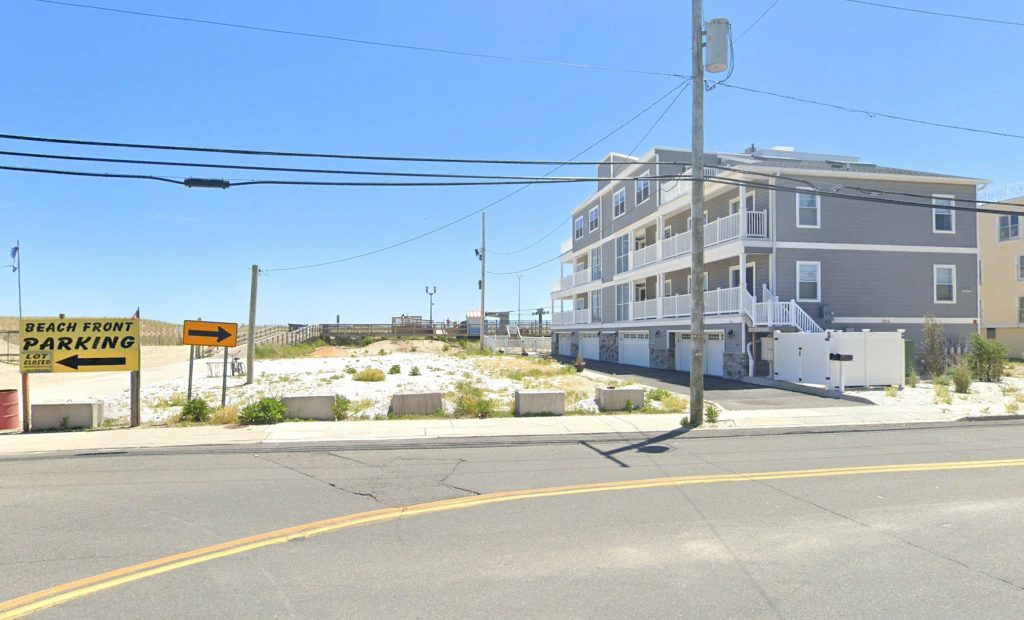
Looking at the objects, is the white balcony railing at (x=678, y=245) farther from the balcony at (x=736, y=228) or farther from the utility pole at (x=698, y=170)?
the utility pole at (x=698, y=170)

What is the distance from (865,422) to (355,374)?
17.1 m

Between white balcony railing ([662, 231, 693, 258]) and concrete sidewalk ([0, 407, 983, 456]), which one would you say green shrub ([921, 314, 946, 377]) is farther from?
concrete sidewalk ([0, 407, 983, 456])

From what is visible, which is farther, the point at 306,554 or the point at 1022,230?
the point at 1022,230

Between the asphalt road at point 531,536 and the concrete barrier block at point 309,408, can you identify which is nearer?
the asphalt road at point 531,536

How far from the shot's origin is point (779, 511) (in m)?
6.41

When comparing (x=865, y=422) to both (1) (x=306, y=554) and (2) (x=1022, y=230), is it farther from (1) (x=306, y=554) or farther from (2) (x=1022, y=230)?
(2) (x=1022, y=230)

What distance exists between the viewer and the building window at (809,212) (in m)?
23.4

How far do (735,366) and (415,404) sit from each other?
14.3m

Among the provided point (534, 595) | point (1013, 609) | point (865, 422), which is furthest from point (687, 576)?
point (865, 422)

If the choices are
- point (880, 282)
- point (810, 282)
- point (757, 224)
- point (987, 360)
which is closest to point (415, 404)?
point (757, 224)

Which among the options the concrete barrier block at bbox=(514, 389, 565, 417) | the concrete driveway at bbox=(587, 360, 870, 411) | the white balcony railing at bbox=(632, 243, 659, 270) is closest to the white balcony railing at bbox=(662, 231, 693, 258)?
the white balcony railing at bbox=(632, 243, 659, 270)

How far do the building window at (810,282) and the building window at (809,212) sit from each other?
4.88ft

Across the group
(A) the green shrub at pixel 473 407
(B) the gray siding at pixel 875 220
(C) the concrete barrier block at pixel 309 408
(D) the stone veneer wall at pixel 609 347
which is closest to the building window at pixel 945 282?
(B) the gray siding at pixel 875 220

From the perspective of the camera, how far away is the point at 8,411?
40.4ft
